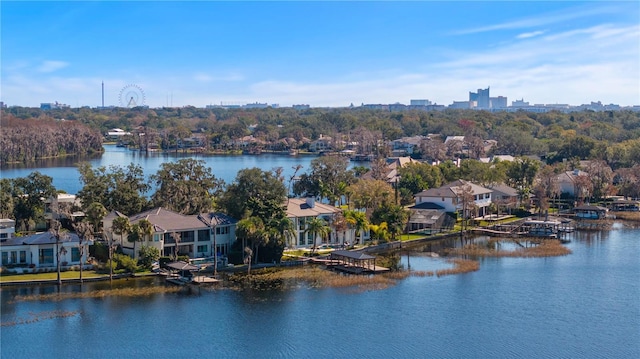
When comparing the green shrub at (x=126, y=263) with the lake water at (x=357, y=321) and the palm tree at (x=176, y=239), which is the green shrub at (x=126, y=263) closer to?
the lake water at (x=357, y=321)

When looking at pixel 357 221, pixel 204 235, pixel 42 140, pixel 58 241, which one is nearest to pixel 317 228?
pixel 357 221

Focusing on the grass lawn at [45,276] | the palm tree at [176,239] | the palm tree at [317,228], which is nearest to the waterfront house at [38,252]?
the grass lawn at [45,276]

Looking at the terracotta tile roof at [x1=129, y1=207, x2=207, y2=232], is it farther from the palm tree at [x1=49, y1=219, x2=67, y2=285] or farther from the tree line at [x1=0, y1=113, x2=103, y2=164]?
the tree line at [x1=0, y1=113, x2=103, y2=164]

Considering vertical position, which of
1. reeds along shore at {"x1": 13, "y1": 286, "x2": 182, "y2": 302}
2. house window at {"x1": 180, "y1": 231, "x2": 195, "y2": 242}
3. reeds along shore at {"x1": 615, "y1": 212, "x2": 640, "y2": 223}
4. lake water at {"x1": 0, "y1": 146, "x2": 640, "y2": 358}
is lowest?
lake water at {"x1": 0, "y1": 146, "x2": 640, "y2": 358}

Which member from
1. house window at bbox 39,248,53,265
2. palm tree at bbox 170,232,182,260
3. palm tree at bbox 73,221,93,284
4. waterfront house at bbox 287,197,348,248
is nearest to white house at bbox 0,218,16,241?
house window at bbox 39,248,53,265

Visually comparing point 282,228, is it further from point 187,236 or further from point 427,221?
point 427,221

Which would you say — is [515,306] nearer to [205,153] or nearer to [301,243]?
[301,243]

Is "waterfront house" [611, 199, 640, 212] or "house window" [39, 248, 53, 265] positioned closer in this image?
"house window" [39, 248, 53, 265]
